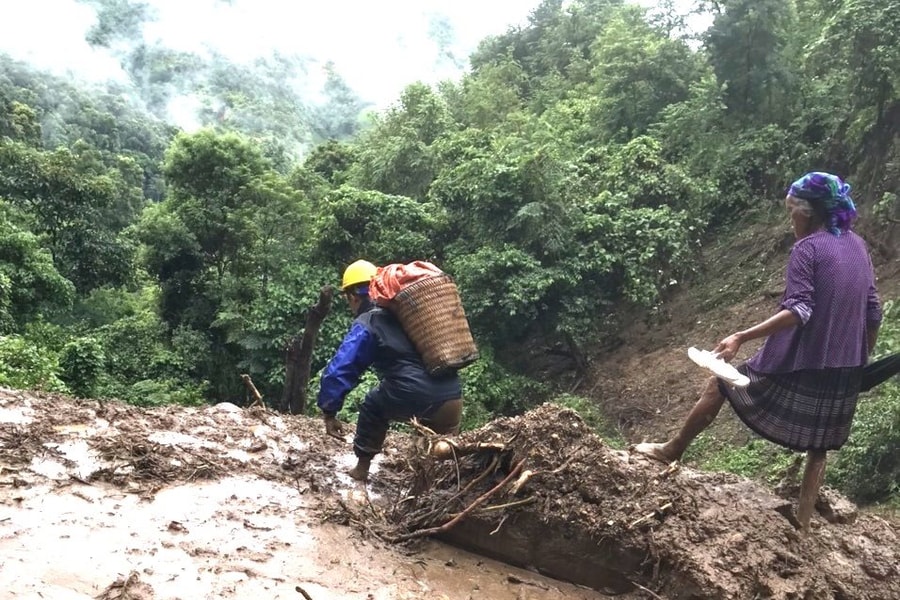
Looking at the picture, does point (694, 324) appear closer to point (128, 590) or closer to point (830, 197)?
point (830, 197)

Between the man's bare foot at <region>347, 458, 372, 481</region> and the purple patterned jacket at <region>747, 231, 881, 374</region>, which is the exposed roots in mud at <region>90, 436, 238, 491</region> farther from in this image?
the purple patterned jacket at <region>747, 231, 881, 374</region>

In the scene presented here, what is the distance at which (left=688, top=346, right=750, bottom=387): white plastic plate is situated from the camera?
3.07 meters

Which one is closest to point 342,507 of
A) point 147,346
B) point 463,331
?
point 463,331

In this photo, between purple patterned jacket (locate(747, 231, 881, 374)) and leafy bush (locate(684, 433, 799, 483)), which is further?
leafy bush (locate(684, 433, 799, 483))

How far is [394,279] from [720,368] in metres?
1.76

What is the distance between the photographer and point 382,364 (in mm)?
4094

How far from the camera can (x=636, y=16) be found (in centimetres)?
2341

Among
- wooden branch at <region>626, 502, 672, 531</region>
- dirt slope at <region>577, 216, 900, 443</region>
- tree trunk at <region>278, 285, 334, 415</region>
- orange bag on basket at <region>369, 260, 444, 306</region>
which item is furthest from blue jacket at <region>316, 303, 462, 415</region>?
dirt slope at <region>577, 216, 900, 443</region>

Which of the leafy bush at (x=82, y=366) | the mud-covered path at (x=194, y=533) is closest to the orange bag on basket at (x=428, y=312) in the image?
the mud-covered path at (x=194, y=533)

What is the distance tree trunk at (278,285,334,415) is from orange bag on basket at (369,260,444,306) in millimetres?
3960

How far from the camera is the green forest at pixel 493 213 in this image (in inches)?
492

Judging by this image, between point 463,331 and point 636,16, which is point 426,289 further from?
point 636,16

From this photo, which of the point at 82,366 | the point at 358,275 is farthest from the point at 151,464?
the point at 82,366

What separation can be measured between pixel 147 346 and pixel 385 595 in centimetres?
1423
